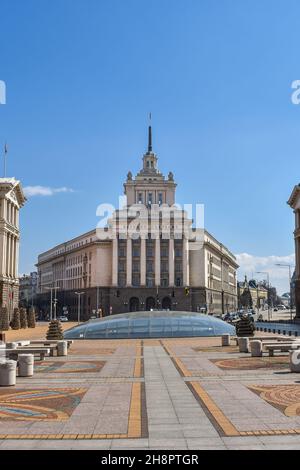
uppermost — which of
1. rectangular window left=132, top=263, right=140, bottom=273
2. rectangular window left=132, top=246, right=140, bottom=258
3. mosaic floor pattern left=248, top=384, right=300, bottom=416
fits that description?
rectangular window left=132, top=246, right=140, bottom=258

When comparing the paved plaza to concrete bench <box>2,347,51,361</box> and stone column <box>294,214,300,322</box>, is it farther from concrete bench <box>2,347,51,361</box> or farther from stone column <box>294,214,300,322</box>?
stone column <box>294,214,300,322</box>

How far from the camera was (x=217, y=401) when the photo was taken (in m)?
17.1

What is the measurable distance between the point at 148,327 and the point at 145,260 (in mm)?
82371

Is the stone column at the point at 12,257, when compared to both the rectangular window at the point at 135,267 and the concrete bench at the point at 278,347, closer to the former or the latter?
the rectangular window at the point at 135,267

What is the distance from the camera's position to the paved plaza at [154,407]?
12219 millimetres

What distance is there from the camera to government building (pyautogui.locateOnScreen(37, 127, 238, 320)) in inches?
5349

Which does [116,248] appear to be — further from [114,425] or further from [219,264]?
[114,425]

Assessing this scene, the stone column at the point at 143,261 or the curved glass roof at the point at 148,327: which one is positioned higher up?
the stone column at the point at 143,261

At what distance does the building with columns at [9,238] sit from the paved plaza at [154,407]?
67743mm

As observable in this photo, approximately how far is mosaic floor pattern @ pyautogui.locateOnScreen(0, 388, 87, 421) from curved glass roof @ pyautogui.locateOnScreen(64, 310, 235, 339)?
35.5m

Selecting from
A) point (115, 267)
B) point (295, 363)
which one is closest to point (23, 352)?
point (295, 363)

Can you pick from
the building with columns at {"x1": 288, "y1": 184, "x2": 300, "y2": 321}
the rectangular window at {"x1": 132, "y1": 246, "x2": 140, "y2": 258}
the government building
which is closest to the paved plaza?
the building with columns at {"x1": 288, "y1": 184, "x2": 300, "y2": 321}

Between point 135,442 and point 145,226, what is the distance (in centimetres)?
12814

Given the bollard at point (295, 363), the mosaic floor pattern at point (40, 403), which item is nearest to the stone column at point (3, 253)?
the bollard at point (295, 363)
